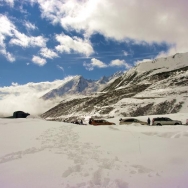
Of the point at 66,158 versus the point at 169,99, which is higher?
the point at 169,99

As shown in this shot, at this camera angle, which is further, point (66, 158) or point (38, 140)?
point (38, 140)

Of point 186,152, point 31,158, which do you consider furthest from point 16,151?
point 186,152

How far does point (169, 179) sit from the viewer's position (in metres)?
8.55

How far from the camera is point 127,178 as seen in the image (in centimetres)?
845

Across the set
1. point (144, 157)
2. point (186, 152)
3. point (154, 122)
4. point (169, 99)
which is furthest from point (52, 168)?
point (169, 99)

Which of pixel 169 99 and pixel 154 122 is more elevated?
pixel 169 99

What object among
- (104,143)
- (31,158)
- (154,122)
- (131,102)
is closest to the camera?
(31,158)

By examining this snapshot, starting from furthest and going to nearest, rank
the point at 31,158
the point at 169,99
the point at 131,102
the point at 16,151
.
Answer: the point at 131,102, the point at 169,99, the point at 16,151, the point at 31,158

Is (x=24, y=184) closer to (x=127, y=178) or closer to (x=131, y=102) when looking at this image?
(x=127, y=178)

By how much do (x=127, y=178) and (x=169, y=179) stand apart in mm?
1567

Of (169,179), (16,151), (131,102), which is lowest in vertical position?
(169,179)

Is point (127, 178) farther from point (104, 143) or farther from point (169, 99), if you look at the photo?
point (169, 99)

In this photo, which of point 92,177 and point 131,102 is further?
point 131,102

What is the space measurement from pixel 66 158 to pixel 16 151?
9.42 feet
